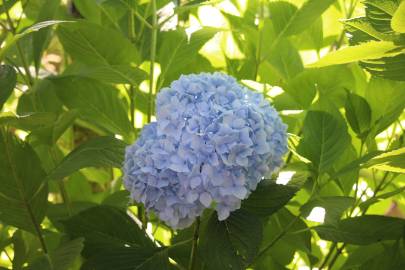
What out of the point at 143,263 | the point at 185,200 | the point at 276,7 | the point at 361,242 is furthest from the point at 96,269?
the point at 276,7

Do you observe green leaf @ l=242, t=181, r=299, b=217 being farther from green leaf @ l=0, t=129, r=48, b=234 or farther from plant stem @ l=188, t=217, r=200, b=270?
green leaf @ l=0, t=129, r=48, b=234

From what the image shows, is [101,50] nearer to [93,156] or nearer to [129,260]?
[93,156]

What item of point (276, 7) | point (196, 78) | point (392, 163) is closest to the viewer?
point (392, 163)

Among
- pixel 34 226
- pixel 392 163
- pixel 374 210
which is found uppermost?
pixel 392 163

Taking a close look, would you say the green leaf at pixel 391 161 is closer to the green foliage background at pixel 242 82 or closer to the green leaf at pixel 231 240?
the green foliage background at pixel 242 82

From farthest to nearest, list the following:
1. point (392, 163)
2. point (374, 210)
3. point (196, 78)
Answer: point (374, 210) < point (196, 78) < point (392, 163)

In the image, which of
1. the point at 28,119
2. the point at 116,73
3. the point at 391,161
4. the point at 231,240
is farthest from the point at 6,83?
the point at 391,161

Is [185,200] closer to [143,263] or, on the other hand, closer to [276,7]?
[143,263]

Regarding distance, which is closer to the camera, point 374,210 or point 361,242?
point 361,242
